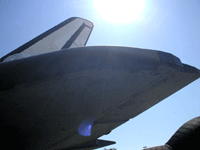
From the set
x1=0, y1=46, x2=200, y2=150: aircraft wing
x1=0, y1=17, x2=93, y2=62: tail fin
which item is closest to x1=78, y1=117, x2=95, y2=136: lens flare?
x1=0, y1=46, x2=200, y2=150: aircraft wing

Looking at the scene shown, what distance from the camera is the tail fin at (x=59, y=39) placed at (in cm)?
635

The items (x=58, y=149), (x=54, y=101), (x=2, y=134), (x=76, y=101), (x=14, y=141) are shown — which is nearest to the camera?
(x=54, y=101)

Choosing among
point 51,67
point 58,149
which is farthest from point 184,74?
point 58,149

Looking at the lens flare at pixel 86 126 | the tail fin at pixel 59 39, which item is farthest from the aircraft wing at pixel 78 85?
the tail fin at pixel 59 39

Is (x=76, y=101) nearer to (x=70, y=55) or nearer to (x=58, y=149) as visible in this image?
(x=70, y=55)

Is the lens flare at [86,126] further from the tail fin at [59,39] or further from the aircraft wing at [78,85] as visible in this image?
the tail fin at [59,39]

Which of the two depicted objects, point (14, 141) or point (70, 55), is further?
point (14, 141)

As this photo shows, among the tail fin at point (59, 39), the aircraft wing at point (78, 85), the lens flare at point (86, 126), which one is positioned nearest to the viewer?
the aircraft wing at point (78, 85)

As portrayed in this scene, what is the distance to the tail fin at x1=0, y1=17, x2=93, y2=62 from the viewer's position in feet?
20.8

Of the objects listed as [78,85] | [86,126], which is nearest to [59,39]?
[86,126]

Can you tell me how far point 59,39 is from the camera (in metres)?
7.66

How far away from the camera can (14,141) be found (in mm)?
4082

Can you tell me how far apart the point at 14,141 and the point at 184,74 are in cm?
524

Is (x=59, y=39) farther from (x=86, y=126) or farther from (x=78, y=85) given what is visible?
(x=78, y=85)
